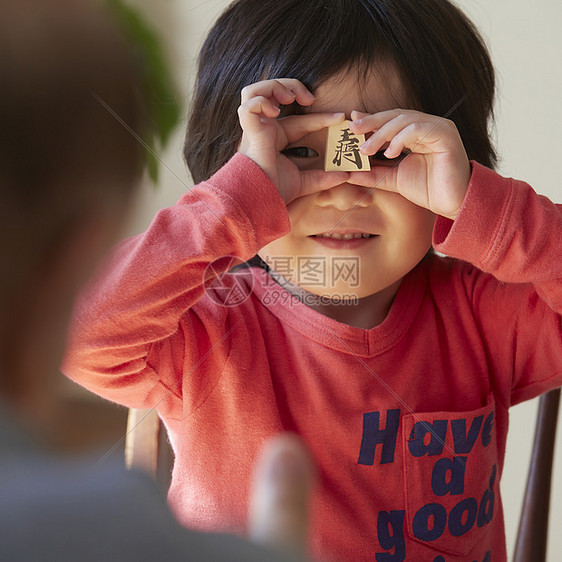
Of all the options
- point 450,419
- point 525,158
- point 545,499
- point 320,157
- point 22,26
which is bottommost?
point 545,499

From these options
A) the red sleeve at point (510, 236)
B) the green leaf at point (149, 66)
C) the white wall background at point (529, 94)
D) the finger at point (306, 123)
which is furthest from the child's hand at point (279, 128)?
the white wall background at point (529, 94)

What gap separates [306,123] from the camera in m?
0.74

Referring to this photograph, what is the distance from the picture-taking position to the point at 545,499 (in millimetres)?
967

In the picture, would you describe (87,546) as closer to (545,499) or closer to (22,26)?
(22,26)

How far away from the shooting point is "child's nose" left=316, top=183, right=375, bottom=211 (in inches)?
30.3

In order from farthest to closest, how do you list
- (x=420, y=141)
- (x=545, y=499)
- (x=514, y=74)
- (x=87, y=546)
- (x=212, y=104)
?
(x=514, y=74)
(x=545, y=499)
(x=212, y=104)
(x=420, y=141)
(x=87, y=546)

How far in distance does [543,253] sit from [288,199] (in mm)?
278

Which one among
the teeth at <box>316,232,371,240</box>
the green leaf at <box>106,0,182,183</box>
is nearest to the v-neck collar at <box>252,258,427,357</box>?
the teeth at <box>316,232,371,240</box>

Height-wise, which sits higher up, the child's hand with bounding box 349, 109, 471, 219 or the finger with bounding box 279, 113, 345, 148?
the finger with bounding box 279, 113, 345, 148

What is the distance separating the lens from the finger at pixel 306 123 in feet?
2.39

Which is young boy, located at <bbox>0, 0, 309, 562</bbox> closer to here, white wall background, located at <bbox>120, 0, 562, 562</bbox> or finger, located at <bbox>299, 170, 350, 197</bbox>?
finger, located at <bbox>299, 170, 350, 197</bbox>

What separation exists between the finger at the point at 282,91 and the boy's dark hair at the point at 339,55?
2 cm

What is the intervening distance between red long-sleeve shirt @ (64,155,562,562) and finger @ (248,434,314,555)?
1.53ft

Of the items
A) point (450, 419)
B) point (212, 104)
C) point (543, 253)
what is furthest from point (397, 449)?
point (212, 104)
